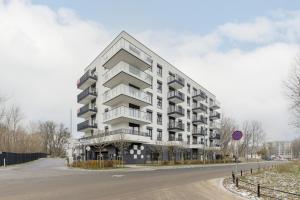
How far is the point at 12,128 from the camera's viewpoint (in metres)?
69.1

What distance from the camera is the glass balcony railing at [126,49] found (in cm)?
4411

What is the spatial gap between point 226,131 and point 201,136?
51.2 ft

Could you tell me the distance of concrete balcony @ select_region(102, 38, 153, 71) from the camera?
44250mm

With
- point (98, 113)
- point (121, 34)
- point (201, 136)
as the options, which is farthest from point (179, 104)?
point (121, 34)

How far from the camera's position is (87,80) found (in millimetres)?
55812

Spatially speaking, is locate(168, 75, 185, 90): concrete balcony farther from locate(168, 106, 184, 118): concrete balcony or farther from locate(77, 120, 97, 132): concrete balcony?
locate(77, 120, 97, 132): concrete balcony

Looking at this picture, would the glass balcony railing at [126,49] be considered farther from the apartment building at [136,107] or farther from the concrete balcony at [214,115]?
the concrete balcony at [214,115]

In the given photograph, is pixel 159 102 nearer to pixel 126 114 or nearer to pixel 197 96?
pixel 126 114

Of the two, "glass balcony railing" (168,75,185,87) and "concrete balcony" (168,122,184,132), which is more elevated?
"glass balcony railing" (168,75,185,87)

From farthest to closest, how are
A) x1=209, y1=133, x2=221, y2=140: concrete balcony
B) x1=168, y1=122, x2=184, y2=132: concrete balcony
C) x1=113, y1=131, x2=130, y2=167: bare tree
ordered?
x1=209, y1=133, x2=221, y2=140: concrete balcony, x1=168, y1=122, x2=184, y2=132: concrete balcony, x1=113, y1=131, x2=130, y2=167: bare tree

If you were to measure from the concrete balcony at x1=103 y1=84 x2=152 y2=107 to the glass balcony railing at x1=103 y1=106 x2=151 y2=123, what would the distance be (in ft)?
5.37

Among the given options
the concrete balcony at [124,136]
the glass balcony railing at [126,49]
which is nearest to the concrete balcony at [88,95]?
the glass balcony railing at [126,49]

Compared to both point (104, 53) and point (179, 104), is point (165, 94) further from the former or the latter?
point (104, 53)

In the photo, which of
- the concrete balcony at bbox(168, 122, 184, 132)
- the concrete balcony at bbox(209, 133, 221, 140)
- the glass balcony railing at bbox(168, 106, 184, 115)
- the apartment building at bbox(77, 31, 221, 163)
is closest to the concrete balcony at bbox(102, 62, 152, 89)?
the apartment building at bbox(77, 31, 221, 163)
